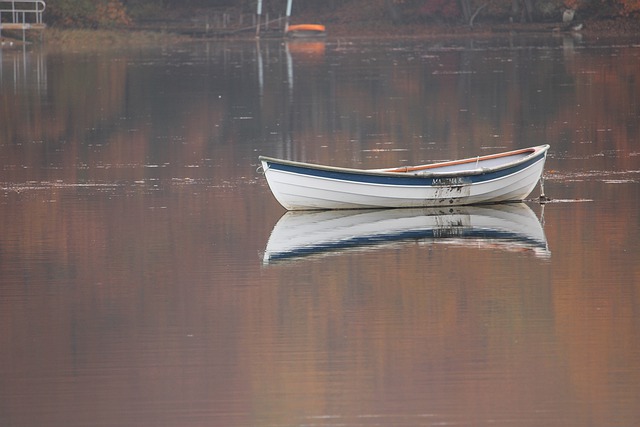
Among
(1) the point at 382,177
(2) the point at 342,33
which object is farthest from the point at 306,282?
(2) the point at 342,33

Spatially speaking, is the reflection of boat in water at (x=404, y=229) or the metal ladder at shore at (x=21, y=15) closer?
the reflection of boat in water at (x=404, y=229)

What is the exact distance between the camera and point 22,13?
268ft

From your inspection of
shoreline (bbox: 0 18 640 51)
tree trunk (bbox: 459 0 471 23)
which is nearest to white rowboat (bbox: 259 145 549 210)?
shoreline (bbox: 0 18 640 51)

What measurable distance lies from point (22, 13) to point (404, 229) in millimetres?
63725

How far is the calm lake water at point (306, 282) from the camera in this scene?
1305 centimetres

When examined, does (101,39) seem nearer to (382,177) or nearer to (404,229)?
(382,177)

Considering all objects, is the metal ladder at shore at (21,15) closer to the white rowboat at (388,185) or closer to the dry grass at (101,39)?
the dry grass at (101,39)

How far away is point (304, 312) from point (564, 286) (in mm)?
3149

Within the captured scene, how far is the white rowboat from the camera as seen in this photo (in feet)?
73.3

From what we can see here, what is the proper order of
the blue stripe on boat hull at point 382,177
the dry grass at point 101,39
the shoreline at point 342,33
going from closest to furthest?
1. the blue stripe on boat hull at point 382,177
2. the dry grass at point 101,39
3. the shoreline at point 342,33

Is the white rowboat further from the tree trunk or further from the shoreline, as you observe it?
the tree trunk

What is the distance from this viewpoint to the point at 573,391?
515 inches

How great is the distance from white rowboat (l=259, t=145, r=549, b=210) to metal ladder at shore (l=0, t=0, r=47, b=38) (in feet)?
177

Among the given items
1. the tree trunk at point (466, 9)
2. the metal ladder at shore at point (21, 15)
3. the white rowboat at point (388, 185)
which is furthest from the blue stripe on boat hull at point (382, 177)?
the tree trunk at point (466, 9)
